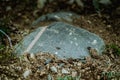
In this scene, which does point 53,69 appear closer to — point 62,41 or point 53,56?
point 53,56

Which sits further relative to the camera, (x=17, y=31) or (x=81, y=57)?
(x=17, y=31)

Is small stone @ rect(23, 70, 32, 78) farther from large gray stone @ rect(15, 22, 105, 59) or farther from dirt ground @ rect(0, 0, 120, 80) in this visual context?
large gray stone @ rect(15, 22, 105, 59)

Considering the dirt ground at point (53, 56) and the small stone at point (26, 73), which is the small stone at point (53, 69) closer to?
the dirt ground at point (53, 56)

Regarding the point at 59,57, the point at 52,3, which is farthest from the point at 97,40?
the point at 52,3

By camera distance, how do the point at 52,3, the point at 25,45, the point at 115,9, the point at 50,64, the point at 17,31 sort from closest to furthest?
the point at 50,64
the point at 25,45
the point at 17,31
the point at 115,9
the point at 52,3

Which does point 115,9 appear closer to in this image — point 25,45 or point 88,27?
point 88,27
